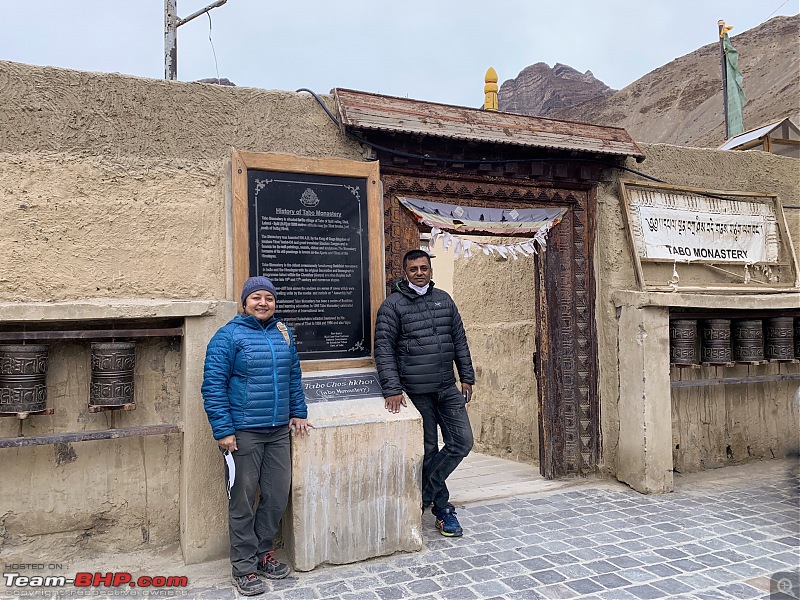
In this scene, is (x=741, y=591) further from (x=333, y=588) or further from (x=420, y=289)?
(x=420, y=289)

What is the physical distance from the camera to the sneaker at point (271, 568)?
3770 mm

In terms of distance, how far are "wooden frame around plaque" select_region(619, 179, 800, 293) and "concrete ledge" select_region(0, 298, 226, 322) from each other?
384 cm

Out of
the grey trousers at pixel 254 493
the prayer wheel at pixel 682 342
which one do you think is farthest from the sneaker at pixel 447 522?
the prayer wheel at pixel 682 342

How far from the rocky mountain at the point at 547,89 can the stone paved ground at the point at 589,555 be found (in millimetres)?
52361

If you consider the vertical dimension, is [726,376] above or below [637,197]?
below

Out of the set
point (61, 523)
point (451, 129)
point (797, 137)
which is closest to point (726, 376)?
point (797, 137)

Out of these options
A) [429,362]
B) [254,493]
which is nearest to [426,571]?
[254,493]

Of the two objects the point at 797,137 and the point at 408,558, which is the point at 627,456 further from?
the point at 797,137

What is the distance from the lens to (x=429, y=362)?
14.7 ft

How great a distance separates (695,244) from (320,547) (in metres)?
4.65

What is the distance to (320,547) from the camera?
3.92 m

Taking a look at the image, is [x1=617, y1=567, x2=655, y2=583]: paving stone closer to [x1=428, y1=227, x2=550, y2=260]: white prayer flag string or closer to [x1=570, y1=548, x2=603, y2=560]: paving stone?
[x1=570, y1=548, x2=603, y2=560]: paving stone

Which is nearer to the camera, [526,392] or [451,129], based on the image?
[451,129]

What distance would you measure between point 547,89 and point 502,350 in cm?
5465
